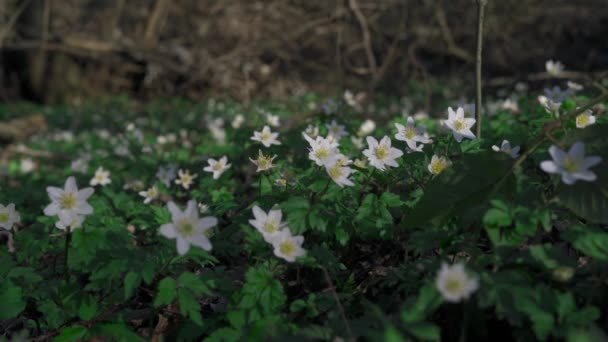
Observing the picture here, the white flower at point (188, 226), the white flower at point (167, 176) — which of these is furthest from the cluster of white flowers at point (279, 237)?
the white flower at point (167, 176)

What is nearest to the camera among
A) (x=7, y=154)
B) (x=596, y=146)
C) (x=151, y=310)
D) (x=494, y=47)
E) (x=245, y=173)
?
(x=596, y=146)

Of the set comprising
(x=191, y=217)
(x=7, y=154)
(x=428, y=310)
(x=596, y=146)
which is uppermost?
(x=596, y=146)

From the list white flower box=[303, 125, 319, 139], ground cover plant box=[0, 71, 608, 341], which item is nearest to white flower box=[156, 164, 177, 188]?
ground cover plant box=[0, 71, 608, 341]

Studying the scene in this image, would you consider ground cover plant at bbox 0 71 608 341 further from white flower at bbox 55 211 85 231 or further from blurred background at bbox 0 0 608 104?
blurred background at bbox 0 0 608 104

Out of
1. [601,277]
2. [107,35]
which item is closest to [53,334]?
[601,277]

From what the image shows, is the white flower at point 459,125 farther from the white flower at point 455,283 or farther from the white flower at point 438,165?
the white flower at point 455,283

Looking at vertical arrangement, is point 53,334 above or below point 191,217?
below

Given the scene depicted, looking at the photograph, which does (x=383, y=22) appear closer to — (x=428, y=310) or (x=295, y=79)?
(x=295, y=79)
